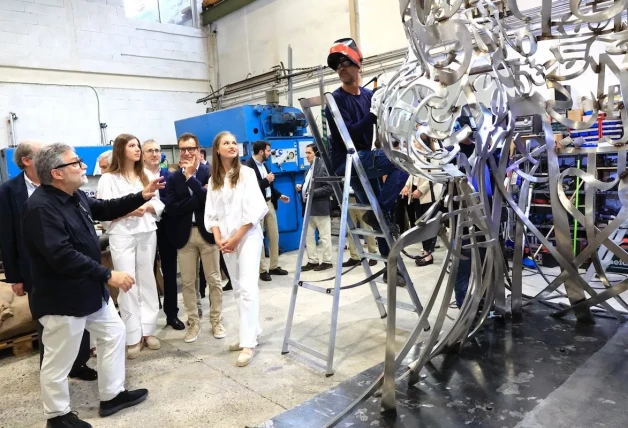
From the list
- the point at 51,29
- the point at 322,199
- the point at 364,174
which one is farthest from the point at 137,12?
the point at 364,174

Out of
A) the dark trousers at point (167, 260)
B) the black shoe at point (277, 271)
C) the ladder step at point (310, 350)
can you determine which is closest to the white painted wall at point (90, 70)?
the black shoe at point (277, 271)

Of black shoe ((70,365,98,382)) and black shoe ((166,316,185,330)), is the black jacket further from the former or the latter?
black shoe ((166,316,185,330))

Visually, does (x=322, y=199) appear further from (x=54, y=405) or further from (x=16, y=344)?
(x=54, y=405)

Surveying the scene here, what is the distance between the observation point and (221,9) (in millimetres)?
9539

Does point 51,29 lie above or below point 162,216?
above

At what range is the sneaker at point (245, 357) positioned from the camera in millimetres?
A: 3115

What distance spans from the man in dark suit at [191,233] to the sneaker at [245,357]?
54 cm

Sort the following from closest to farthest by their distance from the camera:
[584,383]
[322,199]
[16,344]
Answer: [584,383]
[16,344]
[322,199]

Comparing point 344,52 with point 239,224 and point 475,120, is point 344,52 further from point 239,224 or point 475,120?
point 239,224

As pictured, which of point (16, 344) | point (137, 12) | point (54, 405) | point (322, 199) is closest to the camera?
point (54, 405)

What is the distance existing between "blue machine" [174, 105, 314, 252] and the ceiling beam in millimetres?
3413

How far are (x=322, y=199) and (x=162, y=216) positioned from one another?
228cm

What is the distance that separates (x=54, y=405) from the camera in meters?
2.34

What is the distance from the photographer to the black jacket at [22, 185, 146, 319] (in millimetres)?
2213
